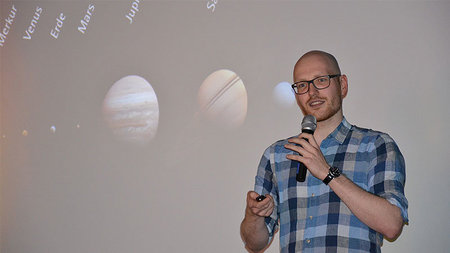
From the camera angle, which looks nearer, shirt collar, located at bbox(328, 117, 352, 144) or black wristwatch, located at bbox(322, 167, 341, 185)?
black wristwatch, located at bbox(322, 167, 341, 185)

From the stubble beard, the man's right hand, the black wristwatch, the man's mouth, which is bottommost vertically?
the man's right hand

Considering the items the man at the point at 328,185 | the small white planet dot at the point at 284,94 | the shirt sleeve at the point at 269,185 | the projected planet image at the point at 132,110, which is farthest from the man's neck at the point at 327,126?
the projected planet image at the point at 132,110

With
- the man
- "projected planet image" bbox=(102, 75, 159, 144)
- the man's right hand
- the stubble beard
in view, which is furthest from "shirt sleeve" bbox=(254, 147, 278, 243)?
"projected planet image" bbox=(102, 75, 159, 144)

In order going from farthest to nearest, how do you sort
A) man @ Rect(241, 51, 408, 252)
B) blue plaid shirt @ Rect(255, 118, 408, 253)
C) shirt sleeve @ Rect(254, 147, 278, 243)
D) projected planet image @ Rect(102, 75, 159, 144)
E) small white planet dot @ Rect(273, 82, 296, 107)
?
projected planet image @ Rect(102, 75, 159, 144) < small white planet dot @ Rect(273, 82, 296, 107) < shirt sleeve @ Rect(254, 147, 278, 243) < blue plaid shirt @ Rect(255, 118, 408, 253) < man @ Rect(241, 51, 408, 252)

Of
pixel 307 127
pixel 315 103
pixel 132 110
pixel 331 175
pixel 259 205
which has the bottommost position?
pixel 259 205

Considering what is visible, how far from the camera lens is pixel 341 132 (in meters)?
1.89

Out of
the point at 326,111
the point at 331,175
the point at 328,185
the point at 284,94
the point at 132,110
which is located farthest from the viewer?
the point at 132,110

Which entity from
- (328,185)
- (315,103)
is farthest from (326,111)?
(328,185)

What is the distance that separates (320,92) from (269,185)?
1.63 ft

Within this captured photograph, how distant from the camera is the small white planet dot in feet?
7.89

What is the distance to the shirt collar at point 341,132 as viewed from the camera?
1.87 metres

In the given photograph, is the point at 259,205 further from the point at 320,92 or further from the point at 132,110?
the point at 132,110

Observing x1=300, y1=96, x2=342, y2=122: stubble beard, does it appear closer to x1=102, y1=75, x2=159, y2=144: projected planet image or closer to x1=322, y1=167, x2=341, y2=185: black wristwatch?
x1=322, y1=167, x2=341, y2=185: black wristwatch

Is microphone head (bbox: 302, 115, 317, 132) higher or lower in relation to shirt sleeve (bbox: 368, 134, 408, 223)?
higher
